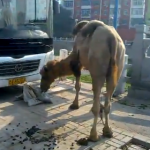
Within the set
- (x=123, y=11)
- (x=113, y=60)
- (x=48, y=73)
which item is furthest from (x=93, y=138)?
(x=123, y=11)

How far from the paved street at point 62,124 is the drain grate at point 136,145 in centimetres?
4

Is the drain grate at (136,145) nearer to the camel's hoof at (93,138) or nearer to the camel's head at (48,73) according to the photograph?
the camel's hoof at (93,138)

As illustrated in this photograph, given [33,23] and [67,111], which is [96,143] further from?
[33,23]

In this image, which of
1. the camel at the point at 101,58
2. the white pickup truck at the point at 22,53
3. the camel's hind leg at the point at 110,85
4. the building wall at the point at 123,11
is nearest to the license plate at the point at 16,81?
the white pickup truck at the point at 22,53

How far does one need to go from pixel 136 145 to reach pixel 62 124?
1.49 meters

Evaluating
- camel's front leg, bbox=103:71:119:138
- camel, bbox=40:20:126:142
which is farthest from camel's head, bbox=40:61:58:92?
Result: camel's front leg, bbox=103:71:119:138

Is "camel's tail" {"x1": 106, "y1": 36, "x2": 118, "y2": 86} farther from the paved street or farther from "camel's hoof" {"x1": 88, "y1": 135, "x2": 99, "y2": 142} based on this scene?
the paved street

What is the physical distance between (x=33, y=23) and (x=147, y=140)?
4.64 meters

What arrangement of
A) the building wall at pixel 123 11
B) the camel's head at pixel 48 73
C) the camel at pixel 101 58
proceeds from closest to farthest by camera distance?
the camel at pixel 101 58 → the camel's head at pixel 48 73 → the building wall at pixel 123 11

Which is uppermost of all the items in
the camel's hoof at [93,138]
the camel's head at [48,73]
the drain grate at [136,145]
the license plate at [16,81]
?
the camel's head at [48,73]

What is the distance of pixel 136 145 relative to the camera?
401 centimetres

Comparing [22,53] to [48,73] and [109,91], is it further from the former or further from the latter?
[109,91]

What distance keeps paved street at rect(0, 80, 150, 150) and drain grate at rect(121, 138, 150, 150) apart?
4 cm

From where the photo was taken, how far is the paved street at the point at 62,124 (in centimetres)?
386
